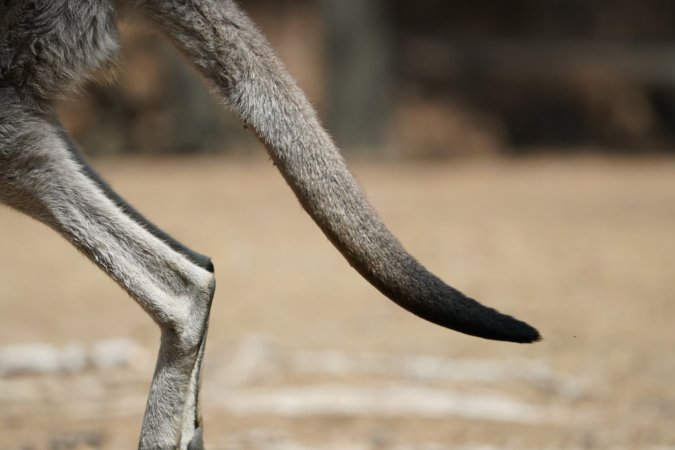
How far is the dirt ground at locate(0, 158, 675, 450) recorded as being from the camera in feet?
14.1

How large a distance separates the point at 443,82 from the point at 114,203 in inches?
417

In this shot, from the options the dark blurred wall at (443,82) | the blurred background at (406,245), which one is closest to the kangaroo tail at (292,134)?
the blurred background at (406,245)

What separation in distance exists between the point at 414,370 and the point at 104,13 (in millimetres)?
2336

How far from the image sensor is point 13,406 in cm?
461

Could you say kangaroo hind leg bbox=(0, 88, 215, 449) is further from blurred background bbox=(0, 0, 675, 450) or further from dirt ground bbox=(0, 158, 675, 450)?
dirt ground bbox=(0, 158, 675, 450)

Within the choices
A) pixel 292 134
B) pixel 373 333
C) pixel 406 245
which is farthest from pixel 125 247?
pixel 406 245

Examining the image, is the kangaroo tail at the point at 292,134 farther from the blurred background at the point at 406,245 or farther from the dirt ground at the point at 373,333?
the dirt ground at the point at 373,333

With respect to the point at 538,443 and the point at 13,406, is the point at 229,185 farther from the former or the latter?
the point at 538,443

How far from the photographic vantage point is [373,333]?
579 cm

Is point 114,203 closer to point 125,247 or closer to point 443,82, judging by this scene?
point 125,247

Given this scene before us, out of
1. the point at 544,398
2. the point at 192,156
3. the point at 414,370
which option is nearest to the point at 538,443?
the point at 544,398

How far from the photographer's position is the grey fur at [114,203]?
3186 mm

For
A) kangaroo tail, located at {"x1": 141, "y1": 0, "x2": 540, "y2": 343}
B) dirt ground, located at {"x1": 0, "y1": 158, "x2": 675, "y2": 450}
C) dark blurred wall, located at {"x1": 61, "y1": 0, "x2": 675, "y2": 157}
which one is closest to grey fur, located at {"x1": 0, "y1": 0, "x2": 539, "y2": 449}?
kangaroo tail, located at {"x1": 141, "y1": 0, "x2": 540, "y2": 343}

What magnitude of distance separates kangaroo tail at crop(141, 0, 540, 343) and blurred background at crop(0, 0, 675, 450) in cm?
25
